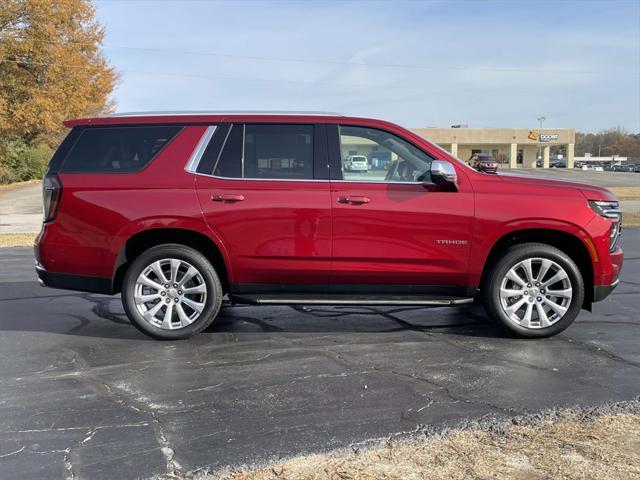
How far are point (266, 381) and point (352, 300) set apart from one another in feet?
3.97

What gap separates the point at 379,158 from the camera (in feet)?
18.2

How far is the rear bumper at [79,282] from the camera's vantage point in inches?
218

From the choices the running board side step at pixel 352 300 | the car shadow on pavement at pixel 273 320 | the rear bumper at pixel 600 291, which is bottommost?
the car shadow on pavement at pixel 273 320

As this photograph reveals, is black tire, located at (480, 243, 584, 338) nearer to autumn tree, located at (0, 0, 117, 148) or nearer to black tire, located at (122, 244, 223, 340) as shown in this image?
black tire, located at (122, 244, 223, 340)

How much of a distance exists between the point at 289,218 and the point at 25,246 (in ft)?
31.6

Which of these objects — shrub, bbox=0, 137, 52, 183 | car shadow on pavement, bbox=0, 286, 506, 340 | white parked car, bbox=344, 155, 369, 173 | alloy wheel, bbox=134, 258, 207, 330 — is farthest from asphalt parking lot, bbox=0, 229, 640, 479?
shrub, bbox=0, 137, 52, 183

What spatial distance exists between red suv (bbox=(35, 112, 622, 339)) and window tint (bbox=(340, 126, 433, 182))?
1 centimetres

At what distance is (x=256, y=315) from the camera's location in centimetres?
666

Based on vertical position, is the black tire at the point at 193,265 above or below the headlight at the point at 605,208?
below

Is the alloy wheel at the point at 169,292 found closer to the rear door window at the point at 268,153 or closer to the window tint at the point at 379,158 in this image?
the rear door window at the point at 268,153

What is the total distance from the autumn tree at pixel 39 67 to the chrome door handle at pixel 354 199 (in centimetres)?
2377

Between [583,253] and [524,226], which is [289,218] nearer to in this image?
[524,226]

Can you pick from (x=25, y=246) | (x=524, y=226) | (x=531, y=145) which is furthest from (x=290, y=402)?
(x=531, y=145)

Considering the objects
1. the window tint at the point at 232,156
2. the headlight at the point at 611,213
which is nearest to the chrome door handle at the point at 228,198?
the window tint at the point at 232,156
